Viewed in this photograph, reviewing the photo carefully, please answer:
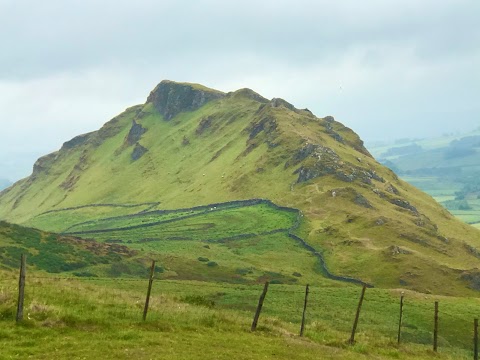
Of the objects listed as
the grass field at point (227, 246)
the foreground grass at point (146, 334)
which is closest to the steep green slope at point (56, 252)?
the grass field at point (227, 246)

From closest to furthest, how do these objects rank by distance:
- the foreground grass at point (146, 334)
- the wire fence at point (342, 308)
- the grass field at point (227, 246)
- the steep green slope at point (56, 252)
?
1. the foreground grass at point (146, 334)
2. the wire fence at point (342, 308)
3. the steep green slope at point (56, 252)
4. the grass field at point (227, 246)

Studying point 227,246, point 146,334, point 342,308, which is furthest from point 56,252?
point 146,334

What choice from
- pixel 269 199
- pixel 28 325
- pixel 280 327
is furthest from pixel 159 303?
pixel 269 199

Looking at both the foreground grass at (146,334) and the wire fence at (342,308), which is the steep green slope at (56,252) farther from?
the foreground grass at (146,334)

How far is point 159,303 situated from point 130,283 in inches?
1523

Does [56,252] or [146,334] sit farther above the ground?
[56,252]

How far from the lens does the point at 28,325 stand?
92.0 feet

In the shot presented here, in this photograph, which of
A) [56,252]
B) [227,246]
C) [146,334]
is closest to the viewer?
[146,334]

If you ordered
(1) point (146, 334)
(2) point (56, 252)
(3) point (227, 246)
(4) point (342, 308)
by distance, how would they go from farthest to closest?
(3) point (227, 246)
(2) point (56, 252)
(4) point (342, 308)
(1) point (146, 334)

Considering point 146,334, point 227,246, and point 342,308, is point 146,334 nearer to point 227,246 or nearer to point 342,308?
point 342,308

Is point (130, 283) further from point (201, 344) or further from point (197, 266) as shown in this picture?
point (201, 344)

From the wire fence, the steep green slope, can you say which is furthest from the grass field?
the wire fence

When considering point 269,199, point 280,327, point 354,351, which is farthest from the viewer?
point 269,199

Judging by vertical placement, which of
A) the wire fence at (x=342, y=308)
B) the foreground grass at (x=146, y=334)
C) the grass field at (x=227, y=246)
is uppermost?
the grass field at (x=227, y=246)
